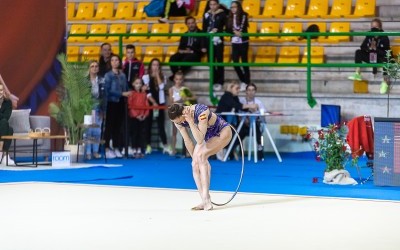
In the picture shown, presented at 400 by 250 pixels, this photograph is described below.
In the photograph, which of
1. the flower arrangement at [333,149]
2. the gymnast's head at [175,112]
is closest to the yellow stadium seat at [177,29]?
the flower arrangement at [333,149]

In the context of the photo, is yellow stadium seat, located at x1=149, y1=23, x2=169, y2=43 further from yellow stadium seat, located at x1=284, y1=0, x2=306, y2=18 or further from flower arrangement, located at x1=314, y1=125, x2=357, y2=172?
flower arrangement, located at x1=314, y1=125, x2=357, y2=172

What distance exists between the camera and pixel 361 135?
15.1 meters

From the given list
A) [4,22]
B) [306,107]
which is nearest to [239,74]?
[306,107]

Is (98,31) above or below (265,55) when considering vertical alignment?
above

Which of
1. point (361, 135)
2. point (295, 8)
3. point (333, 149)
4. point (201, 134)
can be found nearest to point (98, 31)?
point (295, 8)

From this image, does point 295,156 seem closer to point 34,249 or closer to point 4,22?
point 4,22

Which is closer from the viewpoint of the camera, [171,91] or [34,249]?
[34,249]

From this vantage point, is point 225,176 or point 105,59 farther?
point 105,59

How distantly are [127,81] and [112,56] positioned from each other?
3.18 ft

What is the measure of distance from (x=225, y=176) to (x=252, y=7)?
8.02 m

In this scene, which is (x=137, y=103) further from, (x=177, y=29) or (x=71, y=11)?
(x=71, y=11)

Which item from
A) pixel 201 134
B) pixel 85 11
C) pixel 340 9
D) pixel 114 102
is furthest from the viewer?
pixel 85 11

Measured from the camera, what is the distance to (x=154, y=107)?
64.8 ft

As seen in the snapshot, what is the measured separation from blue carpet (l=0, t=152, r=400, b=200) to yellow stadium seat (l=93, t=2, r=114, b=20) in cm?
653
